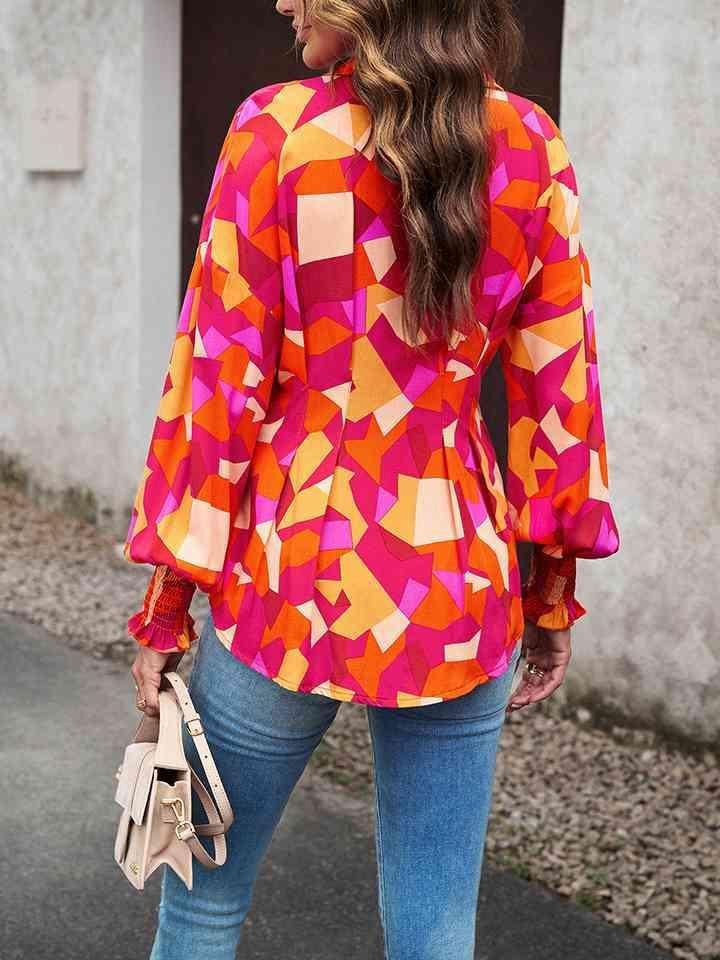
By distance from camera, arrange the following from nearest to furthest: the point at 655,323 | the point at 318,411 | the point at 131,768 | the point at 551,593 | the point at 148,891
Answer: the point at 318,411 → the point at 131,768 → the point at 551,593 → the point at 148,891 → the point at 655,323

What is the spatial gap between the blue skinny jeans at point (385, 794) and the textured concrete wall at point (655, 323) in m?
2.41

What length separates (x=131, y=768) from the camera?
1.68 m

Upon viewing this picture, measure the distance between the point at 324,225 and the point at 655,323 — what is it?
2.71m

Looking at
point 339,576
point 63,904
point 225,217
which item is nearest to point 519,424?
point 339,576

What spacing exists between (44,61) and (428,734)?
5.81 metres

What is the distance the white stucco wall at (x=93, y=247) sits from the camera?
6.20 metres

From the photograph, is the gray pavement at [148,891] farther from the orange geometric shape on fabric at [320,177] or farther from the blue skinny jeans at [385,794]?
the orange geometric shape on fabric at [320,177]

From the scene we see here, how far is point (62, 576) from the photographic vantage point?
5.98 metres

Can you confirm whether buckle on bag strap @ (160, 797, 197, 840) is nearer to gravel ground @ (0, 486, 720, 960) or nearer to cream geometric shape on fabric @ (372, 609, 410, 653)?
cream geometric shape on fabric @ (372, 609, 410, 653)

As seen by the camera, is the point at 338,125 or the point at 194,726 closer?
the point at 338,125

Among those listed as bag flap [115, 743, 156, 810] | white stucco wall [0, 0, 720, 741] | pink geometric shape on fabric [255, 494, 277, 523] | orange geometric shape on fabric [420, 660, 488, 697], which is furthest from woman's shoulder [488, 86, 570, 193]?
white stucco wall [0, 0, 720, 741]

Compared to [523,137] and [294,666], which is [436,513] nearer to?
[294,666]

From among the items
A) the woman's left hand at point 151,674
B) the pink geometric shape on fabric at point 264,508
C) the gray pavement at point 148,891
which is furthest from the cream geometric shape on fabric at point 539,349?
the gray pavement at point 148,891

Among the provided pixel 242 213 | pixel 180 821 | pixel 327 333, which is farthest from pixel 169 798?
pixel 242 213
